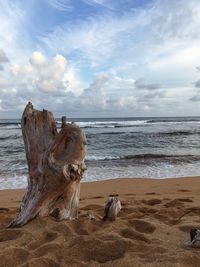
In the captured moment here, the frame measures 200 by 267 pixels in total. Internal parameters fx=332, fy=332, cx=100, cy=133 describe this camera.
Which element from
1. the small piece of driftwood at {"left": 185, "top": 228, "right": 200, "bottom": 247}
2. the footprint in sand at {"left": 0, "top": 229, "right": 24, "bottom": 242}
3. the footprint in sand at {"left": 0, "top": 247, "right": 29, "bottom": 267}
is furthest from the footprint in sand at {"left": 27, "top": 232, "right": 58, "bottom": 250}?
the small piece of driftwood at {"left": 185, "top": 228, "right": 200, "bottom": 247}

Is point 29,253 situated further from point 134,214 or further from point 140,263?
point 134,214

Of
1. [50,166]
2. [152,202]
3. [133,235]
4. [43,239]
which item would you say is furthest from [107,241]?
[152,202]

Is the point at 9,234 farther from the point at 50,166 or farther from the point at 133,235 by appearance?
the point at 133,235

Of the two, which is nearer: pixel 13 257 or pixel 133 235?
pixel 13 257

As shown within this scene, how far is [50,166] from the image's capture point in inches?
169

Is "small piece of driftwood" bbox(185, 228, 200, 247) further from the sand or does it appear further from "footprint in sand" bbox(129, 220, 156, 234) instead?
"footprint in sand" bbox(129, 220, 156, 234)

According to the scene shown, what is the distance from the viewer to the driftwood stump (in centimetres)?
432

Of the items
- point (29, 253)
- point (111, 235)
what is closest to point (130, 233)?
point (111, 235)

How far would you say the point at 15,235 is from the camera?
4.00m

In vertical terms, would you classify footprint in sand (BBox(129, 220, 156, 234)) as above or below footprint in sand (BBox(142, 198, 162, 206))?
above

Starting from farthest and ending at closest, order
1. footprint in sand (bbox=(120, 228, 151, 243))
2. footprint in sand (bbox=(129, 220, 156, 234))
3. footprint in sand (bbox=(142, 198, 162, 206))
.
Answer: footprint in sand (bbox=(142, 198, 162, 206))
footprint in sand (bbox=(129, 220, 156, 234))
footprint in sand (bbox=(120, 228, 151, 243))

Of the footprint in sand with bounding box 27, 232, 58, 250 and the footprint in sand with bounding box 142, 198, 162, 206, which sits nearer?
the footprint in sand with bounding box 27, 232, 58, 250

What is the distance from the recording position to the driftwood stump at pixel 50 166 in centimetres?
432

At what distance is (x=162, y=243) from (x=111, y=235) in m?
0.60
